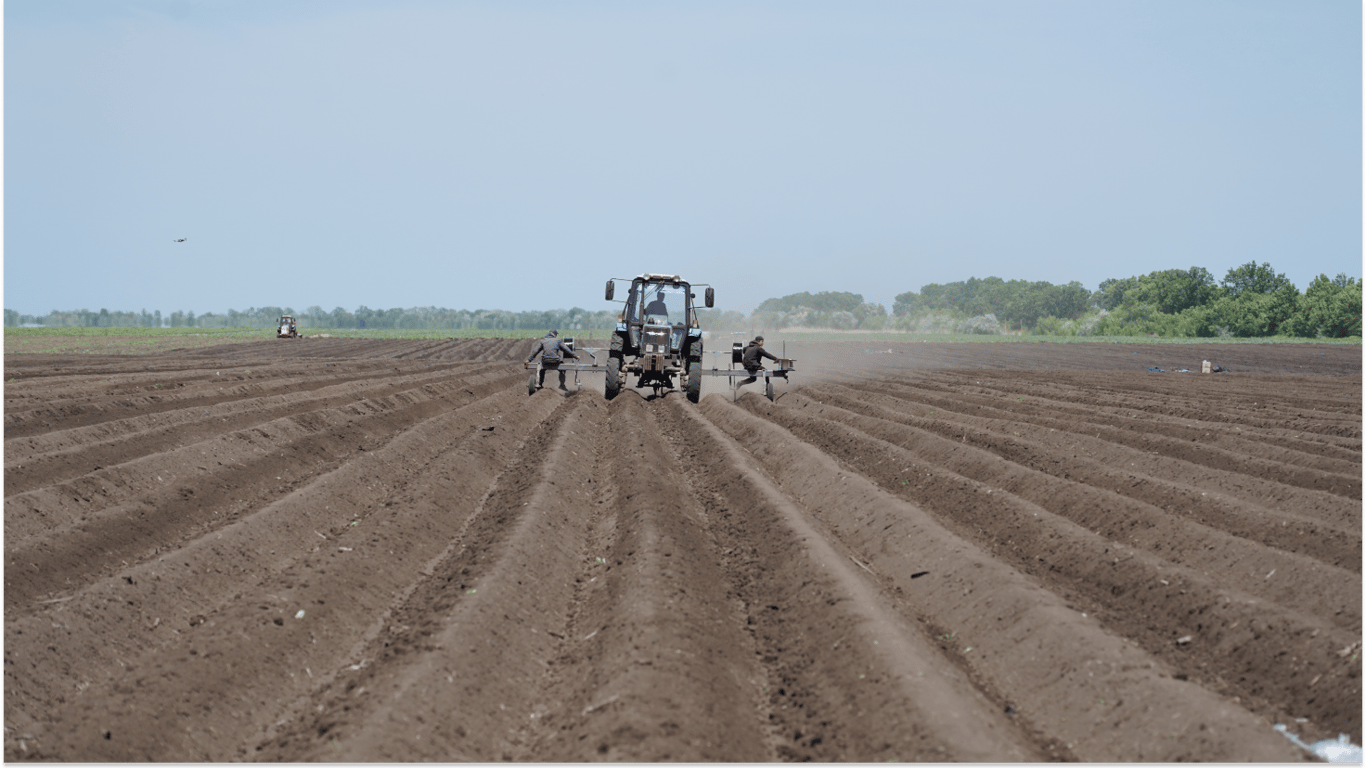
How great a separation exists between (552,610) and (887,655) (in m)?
2.22

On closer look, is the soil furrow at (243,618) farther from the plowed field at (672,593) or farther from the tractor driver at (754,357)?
the tractor driver at (754,357)

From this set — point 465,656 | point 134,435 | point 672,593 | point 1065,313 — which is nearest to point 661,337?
point 134,435

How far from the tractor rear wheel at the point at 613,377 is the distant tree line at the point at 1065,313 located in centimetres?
564

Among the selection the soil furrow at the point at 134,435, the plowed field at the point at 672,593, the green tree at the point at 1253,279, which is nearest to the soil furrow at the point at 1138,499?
the plowed field at the point at 672,593

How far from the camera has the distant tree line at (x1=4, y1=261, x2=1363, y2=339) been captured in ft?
212

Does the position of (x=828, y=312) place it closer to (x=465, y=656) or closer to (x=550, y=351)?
(x=550, y=351)

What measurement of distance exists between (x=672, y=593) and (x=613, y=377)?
37.8 ft

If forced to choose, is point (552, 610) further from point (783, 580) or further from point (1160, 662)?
point (1160, 662)

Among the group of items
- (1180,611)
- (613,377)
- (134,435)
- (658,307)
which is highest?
(658,307)

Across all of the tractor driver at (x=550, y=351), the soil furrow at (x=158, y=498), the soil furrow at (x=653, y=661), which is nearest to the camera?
the soil furrow at (x=653, y=661)

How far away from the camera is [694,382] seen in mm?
17438

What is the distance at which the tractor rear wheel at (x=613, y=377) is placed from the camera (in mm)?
17266

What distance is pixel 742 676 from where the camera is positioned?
4.93 metres

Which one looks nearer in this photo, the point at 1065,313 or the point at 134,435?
the point at 134,435
